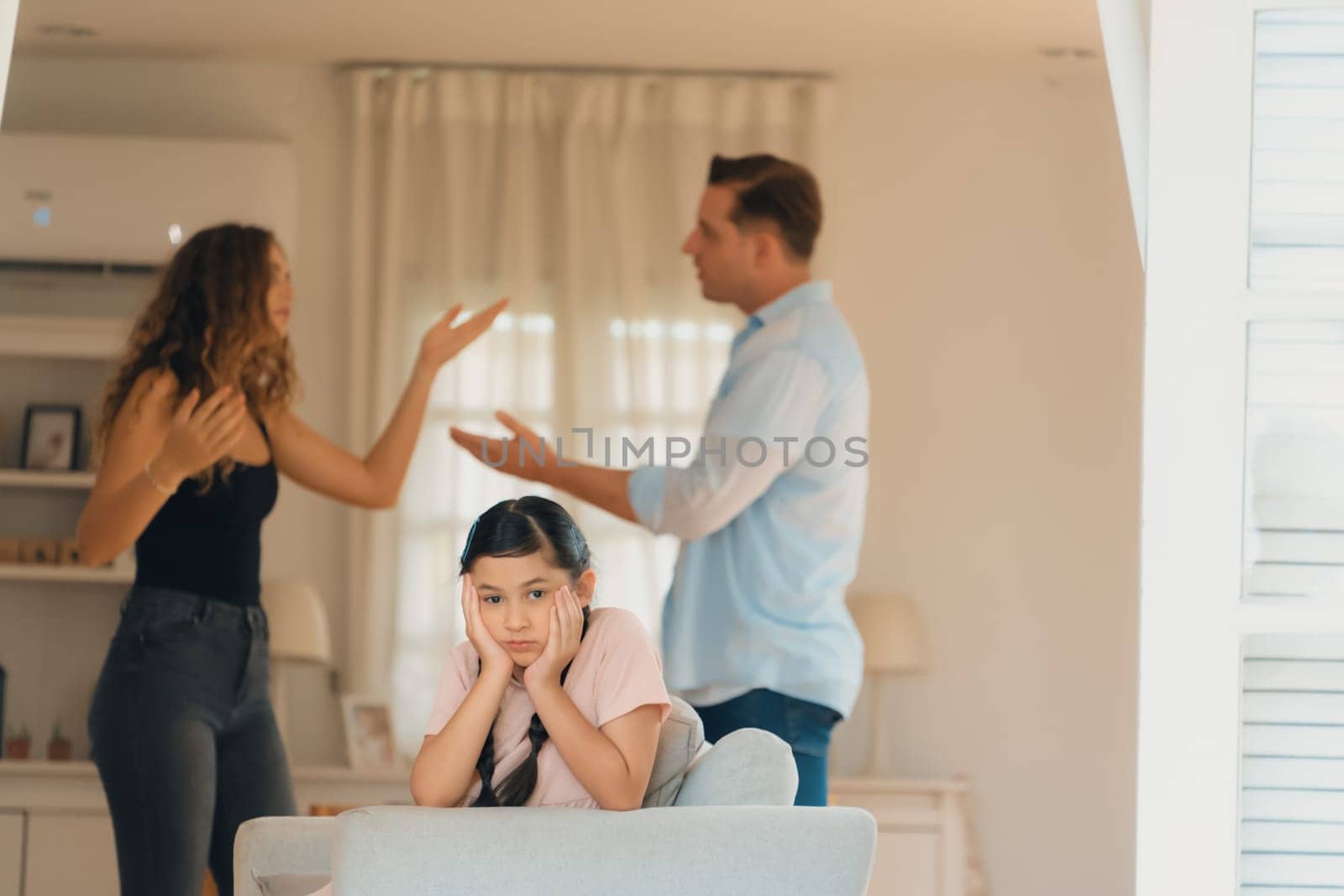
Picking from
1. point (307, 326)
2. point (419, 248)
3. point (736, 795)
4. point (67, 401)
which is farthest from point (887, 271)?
point (736, 795)

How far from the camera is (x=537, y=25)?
15.6ft

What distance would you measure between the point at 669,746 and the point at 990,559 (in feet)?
10.5

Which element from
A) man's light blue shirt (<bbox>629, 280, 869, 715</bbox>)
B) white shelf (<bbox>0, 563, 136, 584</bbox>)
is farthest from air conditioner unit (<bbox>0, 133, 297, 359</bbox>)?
man's light blue shirt (<bbox>629, 280, 869, 715</bbox>)

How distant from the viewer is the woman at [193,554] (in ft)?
8.96

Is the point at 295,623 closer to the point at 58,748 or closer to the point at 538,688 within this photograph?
the point at 58,748

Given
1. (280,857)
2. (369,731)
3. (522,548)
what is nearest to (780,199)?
(522,548)

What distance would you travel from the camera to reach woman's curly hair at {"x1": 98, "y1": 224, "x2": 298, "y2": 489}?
9.75 ft

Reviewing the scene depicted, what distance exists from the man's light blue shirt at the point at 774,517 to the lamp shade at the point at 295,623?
6.36 ft

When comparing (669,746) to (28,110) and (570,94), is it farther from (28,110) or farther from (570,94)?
(28,110)

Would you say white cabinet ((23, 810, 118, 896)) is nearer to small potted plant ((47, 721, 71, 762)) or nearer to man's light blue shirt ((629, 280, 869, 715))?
small potted plant ((47, 721, 71, 762))

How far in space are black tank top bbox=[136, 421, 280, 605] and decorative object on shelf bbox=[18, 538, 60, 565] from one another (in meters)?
2.18

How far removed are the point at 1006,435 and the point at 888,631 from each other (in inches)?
33.1

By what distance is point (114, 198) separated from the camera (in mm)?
4992

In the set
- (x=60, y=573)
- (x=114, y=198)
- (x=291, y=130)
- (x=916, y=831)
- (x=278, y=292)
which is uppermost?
(x=291, y=130)
